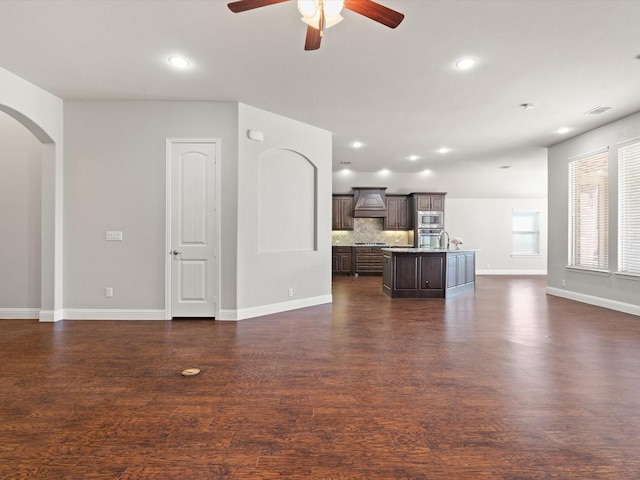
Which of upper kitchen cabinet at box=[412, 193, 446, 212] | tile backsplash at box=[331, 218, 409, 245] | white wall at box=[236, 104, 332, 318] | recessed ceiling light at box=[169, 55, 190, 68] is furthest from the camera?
tile backsplash at box=[331, 218, 409, 245]

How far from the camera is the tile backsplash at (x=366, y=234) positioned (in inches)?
443

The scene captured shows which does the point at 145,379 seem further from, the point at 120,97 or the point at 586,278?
the point at 586,278

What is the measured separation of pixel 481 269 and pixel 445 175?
10.8ft

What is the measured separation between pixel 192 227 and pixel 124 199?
0.99m

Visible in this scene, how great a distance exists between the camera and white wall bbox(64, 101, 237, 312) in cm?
480

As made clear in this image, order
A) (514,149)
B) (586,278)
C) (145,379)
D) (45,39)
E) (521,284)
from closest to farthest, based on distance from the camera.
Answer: (145,379) < (45,39) < (586,278) < (514,149) < (521,284)

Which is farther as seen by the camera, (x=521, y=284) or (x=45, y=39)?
(x=521, y=284)

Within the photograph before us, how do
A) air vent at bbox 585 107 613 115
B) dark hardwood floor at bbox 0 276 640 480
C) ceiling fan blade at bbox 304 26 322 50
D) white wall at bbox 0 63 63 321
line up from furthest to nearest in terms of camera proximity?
1. air vent at bbox 585 107 613 115
2. white wall at bbox 0 63 63 321
3. ceiling fan blade at bbox 304 26 322 50
4. dark hardwood floor at bbox 0 276 640 480

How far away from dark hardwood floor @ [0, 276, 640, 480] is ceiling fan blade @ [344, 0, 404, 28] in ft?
8.55

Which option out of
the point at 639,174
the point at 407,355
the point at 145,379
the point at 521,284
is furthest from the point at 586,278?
the point at 145,379

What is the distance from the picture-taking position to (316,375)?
9.51ft

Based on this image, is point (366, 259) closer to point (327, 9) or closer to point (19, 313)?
point (19, 313)

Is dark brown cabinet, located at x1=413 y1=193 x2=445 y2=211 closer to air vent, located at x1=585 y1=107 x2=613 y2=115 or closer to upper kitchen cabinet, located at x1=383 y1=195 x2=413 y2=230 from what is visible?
upper kitchen cabinet, located at x1=383 y1=195 x2=413 y2=230

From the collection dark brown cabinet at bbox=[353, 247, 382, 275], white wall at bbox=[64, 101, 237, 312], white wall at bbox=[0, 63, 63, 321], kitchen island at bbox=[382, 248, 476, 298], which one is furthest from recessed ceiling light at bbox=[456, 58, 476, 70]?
dark brown cabinet at bbox=[353, 247, 382, 275]
